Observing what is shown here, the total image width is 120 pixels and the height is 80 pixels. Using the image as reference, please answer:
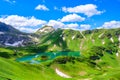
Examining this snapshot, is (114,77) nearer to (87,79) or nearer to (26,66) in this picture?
(87,79)

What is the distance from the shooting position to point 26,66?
168m

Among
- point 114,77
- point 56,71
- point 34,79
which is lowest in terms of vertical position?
point 34,79

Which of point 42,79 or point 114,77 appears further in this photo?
point 114,77

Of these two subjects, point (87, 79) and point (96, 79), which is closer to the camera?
point (96, 79)

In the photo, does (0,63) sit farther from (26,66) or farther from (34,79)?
(26,66)

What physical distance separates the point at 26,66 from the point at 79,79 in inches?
1511

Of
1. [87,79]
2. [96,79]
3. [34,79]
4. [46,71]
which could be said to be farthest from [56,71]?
[34,79]

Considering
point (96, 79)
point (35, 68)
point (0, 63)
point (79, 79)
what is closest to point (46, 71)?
point (35, 68)

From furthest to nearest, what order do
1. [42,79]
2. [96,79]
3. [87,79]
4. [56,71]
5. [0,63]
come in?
1. [56,71]
2. [87,79]
3. [96,79]
4. [42,79]
5. [0,63]

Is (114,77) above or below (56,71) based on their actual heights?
below

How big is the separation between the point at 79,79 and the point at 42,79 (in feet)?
138

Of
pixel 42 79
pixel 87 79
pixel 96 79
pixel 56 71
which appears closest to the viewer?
pixel 42 79

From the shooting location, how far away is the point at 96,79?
524 feet

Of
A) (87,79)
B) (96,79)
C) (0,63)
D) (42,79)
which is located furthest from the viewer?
(87,79)
